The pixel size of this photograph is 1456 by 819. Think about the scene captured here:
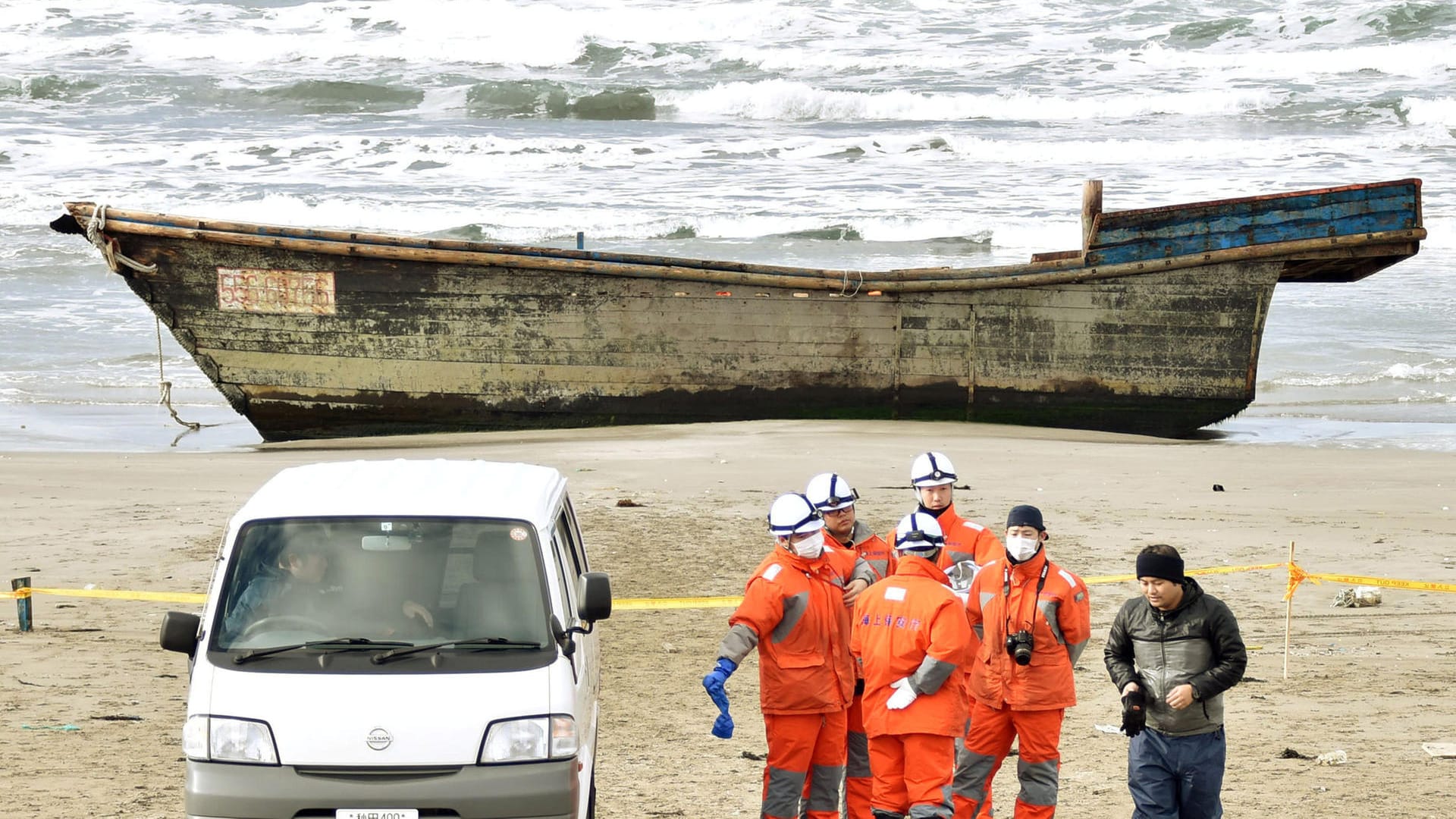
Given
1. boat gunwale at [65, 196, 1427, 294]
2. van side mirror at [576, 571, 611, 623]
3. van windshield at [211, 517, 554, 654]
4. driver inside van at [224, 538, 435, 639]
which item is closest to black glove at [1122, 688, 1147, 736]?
van side mirror at [576, 571, 611, 623]

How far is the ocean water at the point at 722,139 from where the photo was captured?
22.8 m

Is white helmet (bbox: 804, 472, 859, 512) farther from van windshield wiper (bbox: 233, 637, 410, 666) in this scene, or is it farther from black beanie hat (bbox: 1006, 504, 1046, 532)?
van windshield wiper (bbox: 233, 637, 410, 666)

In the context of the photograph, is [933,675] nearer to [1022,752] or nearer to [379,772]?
[1022,752]

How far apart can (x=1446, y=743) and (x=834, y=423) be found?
10158mm

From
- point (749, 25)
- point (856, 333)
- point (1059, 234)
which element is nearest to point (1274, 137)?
→ point (1059, 234)

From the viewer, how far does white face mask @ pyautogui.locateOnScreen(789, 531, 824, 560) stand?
6.05m

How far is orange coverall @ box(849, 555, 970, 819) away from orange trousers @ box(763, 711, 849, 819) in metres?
0.25

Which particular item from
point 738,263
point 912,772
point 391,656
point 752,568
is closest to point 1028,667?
point 912,772

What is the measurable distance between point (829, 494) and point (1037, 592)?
37.4 inches

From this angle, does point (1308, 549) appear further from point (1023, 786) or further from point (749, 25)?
point (749, 25)

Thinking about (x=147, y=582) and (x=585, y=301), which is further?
(x=585, y=301)

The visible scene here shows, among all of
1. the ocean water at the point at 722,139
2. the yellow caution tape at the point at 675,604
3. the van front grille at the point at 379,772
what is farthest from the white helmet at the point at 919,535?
the ocean water at the point at 722,139

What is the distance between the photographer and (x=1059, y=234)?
32.3 m

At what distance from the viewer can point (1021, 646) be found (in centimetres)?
605
